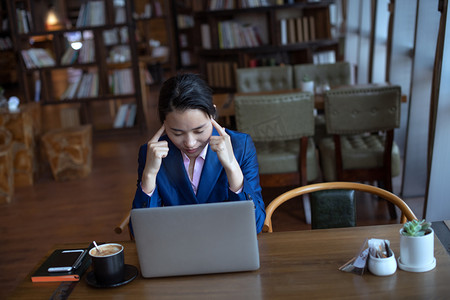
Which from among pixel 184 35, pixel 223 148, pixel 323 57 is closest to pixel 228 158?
pixel 223 148

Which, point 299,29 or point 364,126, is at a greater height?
point 299,29

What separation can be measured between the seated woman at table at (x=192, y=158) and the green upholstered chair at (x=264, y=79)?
313 cm

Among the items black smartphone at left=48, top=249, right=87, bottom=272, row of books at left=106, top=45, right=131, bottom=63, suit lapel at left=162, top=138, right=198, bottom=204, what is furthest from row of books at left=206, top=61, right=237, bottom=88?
black smartphone at left=48, top=249, right=87, bottom=272

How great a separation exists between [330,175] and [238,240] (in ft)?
8.27

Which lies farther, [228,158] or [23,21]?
[23,21]

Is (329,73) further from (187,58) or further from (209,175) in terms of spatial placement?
(187,58)

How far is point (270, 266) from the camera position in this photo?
1516mm

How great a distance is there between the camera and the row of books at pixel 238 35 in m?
6.42

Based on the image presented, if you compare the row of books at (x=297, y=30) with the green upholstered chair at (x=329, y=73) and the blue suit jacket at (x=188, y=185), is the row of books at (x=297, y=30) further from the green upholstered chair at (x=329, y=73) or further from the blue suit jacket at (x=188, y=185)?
the blue suit jacket at (x=188, y=185)

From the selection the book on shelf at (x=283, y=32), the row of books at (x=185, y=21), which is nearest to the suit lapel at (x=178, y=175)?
the book on shelf at (x=283, y=32)

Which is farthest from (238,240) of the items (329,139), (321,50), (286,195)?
(321,50)

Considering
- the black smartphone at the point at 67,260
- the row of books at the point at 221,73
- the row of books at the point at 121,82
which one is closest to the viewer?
the black smartphone at the point at 67,260

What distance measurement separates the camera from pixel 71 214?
4328mm

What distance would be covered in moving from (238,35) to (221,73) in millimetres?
533
